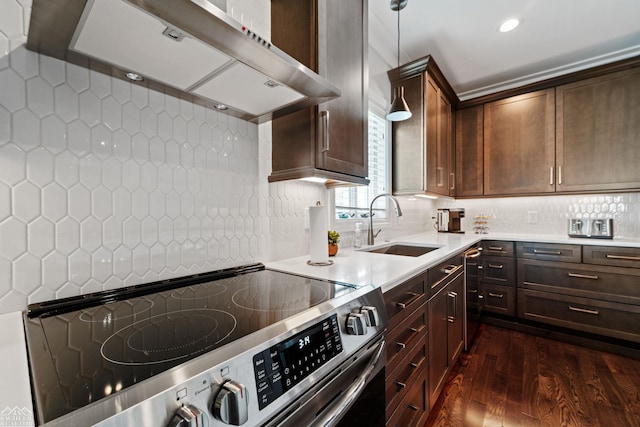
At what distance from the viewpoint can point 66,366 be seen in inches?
19.6

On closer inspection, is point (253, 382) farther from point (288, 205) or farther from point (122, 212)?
point (288, 205)

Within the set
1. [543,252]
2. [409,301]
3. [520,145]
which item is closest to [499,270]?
[543,252]

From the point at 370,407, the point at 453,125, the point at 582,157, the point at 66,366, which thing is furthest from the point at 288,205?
the point at 582,157

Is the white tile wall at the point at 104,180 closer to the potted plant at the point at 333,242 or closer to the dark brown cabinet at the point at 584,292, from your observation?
the potted plant at the point at 333,242

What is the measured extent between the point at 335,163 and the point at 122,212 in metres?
0.90

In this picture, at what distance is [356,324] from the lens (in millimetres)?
815

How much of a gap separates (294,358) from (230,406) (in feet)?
0.64

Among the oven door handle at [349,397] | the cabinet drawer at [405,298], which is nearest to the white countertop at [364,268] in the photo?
the cabinet drawer at [405,298]

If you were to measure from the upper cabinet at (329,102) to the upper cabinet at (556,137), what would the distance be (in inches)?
90.2

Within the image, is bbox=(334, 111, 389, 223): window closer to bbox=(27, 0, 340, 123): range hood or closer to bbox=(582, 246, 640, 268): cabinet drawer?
bbox=(27, 0, 340, 123): range hood

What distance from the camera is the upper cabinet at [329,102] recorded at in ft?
4.17

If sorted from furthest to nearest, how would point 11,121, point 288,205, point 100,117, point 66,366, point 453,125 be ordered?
1. point 453,125
2. point 288,205
3. point 100,117
4. point 11,121
5. point 66,366

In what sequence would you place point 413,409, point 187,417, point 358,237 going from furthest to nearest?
point 358,237 < point 413,409 < point 187,417

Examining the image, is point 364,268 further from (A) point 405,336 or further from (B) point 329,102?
(B) point 329,102
